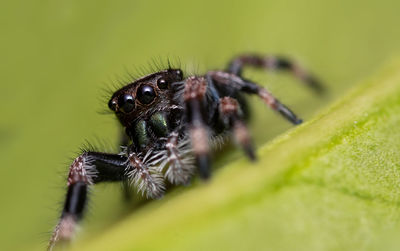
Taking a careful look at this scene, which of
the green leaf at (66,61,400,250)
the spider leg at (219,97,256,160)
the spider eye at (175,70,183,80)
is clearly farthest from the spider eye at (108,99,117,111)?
the green leaf at (66,61,400,250)

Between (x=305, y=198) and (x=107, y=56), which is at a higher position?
(x=107, y=56)

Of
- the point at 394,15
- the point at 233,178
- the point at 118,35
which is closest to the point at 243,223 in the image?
the point at 233,178

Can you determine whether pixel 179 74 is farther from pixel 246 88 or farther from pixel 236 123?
pixel 236 123

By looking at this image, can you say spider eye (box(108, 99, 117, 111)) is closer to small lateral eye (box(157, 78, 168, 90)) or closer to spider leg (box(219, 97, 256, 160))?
small lateral eye (box(157, 78, 168, 90))

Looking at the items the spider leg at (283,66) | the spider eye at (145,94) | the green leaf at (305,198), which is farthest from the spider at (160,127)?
the spider leg at (283,66)

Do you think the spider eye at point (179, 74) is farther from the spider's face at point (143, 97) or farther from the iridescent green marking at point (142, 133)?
the iridescent green marking at point (142, 133)

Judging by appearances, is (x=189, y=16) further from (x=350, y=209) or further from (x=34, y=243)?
(x=350, y=209)

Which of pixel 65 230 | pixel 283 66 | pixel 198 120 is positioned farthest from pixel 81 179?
pixel 283 66
